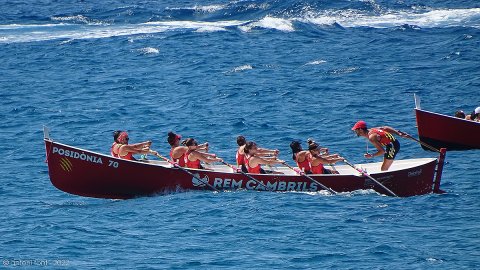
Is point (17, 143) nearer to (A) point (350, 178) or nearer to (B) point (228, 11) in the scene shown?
(A) point (350, 178)

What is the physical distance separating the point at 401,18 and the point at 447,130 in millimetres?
23681

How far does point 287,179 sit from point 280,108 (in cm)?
1182

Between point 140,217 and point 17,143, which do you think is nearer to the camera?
point 140,217

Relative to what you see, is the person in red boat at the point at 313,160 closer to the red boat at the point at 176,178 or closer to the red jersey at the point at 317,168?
the red jersey at the point at 317,168

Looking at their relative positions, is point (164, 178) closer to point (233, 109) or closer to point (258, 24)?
point (233, 109)

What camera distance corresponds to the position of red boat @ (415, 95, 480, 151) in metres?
32.6

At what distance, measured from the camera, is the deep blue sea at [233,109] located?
2345 cm

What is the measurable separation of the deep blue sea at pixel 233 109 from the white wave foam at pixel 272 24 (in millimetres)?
126

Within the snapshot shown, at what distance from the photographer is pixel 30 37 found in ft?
181

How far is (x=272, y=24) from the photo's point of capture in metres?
55.6

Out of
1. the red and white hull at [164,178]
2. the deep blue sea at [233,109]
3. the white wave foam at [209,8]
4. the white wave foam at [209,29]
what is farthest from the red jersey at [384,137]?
the white wave foam at [209,8]

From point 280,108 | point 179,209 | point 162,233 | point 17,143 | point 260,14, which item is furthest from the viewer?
point 260,14

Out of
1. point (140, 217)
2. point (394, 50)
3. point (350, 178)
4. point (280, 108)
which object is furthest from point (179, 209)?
point (394, 50)

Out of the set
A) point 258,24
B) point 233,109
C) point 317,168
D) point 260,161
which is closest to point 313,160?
point 317,168
